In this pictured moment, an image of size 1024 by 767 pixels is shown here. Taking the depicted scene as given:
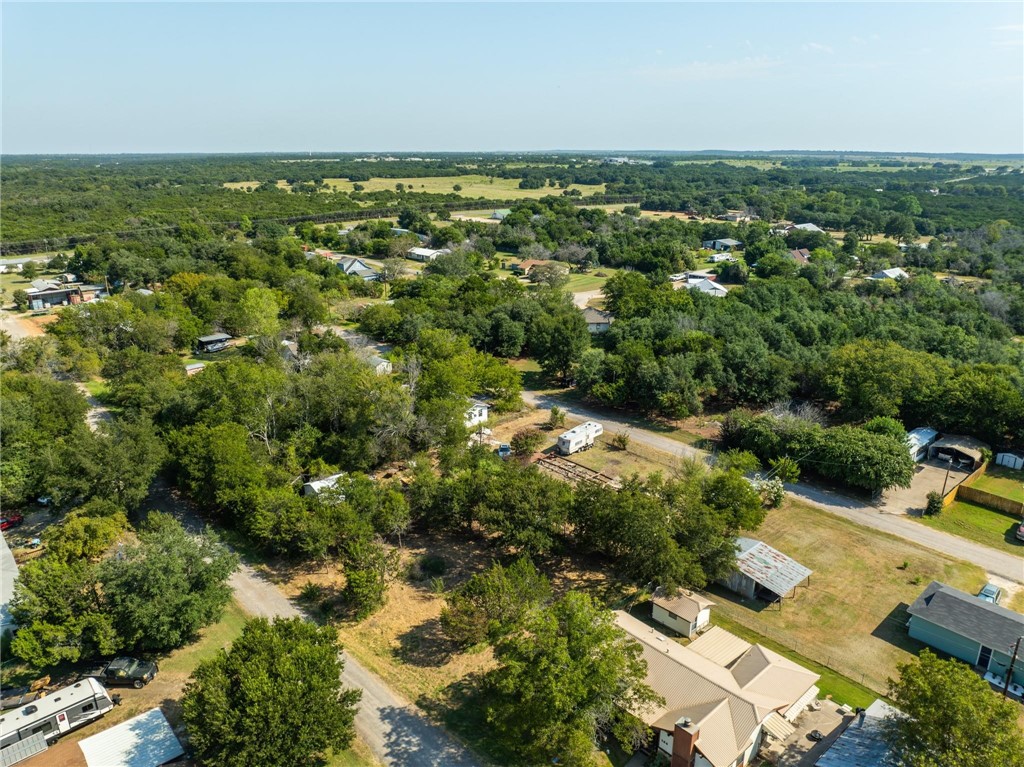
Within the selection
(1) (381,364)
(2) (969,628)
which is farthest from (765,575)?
(1) (381,364)

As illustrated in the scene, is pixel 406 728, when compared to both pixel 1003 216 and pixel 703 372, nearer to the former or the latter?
pixel 703 372

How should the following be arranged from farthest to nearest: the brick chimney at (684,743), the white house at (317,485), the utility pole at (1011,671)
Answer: the white house at (317,485)
the utility pole at (1011,671)
the brick chimney at (684,743)

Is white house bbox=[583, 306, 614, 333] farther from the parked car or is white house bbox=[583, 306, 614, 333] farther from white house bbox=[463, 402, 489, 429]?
the parked car

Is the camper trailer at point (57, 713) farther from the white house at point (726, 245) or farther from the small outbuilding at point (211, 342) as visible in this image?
the white house at point (726, 245)

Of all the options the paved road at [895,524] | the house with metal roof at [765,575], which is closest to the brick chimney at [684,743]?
the house with metal roof at [765,575]

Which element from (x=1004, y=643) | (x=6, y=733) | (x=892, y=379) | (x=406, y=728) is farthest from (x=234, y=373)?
(x=892, y=379)

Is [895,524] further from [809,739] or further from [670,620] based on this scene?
[809,739]

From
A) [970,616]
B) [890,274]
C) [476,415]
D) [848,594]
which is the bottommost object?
[848,594]
